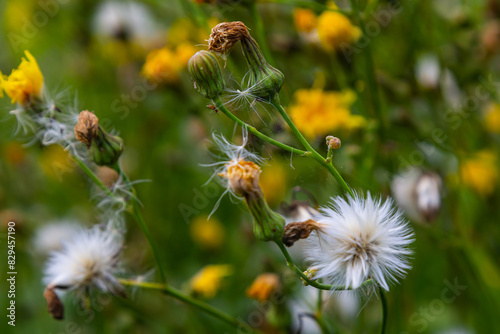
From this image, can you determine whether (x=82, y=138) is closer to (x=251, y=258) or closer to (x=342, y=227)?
(x=342, y=227)

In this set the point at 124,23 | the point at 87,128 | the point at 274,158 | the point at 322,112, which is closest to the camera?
the point at 87,128

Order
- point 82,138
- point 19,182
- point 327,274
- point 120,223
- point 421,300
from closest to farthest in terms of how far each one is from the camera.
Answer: point 327,274 < point 82,138 < point 120,223 < point 421,300 < point 19,182

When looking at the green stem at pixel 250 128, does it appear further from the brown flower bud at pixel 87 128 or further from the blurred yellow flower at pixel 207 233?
the blurred yellow flower at pixel 207 233

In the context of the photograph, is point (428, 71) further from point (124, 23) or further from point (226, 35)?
point (124, 23)

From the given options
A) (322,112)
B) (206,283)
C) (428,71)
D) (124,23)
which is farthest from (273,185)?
(124,23)

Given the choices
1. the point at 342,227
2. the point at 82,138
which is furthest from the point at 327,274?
the point at 82,138

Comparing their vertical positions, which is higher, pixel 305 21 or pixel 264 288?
pixel 305 21
